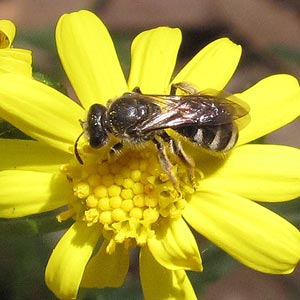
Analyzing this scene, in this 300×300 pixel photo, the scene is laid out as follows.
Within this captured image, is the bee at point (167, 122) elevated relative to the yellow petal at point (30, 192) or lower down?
elevated

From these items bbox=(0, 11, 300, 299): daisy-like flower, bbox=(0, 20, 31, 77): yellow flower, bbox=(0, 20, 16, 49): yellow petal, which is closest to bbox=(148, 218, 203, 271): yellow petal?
bbox=(0, 11, 300, 299): daisy-like flower

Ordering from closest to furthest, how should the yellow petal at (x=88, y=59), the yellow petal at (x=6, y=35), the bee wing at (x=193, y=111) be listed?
1. the bee wing at (x=193, y=111)
2. the yellow petal at (x=88, y=59)
3. the yellow petal at (x=6, y=35)

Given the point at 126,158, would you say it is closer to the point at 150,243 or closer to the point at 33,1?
the point at 150,243

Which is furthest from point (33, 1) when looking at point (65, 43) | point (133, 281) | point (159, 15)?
point (65, 43)

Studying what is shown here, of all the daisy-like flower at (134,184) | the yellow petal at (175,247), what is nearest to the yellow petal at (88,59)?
the daisy-like flower at (134,184)

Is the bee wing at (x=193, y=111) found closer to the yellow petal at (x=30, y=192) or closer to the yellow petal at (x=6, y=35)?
the yellow petal at (x=30, y=192)

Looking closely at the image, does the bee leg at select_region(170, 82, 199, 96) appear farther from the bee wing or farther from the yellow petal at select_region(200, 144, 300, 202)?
the yellow petal at select_region(200, 144, 300, 202)

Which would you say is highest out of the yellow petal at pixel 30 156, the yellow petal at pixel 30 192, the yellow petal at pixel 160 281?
the yellow petal at pixel 30 156

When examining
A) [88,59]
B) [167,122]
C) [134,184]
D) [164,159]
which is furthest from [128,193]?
[88,59]
